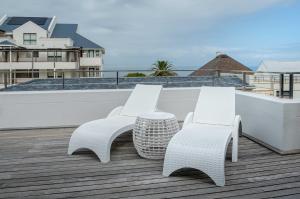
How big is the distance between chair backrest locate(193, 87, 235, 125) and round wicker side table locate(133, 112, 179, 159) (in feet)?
2.15

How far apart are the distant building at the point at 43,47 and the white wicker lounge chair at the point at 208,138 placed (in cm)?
2348

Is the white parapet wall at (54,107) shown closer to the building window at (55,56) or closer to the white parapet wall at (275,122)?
the white parapet wall at (275,122)

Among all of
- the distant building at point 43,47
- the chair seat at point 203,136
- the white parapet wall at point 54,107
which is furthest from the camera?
the distant building at point 43,47

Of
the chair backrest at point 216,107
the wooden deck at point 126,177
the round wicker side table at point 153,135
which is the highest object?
the chair backrest at point 216,107

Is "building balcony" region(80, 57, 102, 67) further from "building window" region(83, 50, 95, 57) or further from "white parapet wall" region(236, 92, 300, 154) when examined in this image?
"white parapet wall" region(236, 92, 300, 154)

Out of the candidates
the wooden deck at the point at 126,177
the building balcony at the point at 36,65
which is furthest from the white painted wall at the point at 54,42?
the wooden deck at the point at 126,177

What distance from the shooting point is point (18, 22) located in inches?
1348

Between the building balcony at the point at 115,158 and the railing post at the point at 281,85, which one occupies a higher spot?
the railing post at the point at 281,85

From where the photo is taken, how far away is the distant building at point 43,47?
28.4 m

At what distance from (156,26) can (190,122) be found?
16.2 m

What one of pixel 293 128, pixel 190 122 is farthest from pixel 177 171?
pixel 293 128

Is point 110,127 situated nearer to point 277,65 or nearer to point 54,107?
point 54,107

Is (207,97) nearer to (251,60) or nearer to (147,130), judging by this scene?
(147,130)

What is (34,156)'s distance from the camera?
143 inches
